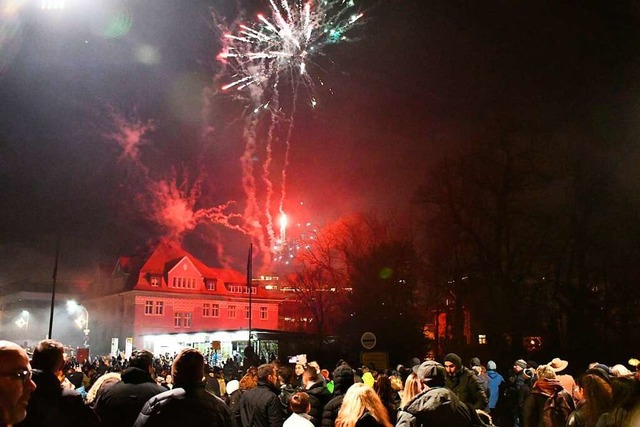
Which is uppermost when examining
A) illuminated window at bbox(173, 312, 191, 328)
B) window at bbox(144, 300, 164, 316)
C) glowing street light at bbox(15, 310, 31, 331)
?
glowing street light at bbox(15, 310, 31, 331)

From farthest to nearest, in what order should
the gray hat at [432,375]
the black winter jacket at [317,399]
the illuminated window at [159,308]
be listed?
the illuminated window at [159,308] → the black winter jacket at [317,399] → the gray hat at [432,375]

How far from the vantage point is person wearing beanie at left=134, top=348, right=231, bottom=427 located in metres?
4.55

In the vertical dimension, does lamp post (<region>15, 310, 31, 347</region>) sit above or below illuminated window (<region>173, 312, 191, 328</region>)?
above

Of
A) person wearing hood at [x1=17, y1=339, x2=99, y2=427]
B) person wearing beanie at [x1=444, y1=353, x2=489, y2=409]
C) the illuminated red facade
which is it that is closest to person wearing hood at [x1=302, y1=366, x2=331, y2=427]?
person wearing beanie at [x1=444, y1=353, x2=489, y2=409]

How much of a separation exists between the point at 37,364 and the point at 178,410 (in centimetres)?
136

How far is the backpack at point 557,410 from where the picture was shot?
795 centimetres

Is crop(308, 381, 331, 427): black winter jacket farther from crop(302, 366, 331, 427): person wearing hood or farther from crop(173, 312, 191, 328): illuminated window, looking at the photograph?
crop(173, 312, 191, 328): illuminated window

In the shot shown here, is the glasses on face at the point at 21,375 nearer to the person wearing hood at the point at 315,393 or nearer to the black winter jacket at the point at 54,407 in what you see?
the black winter jacket at the point at 54,407

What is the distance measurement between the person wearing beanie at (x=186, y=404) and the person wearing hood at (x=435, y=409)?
1.84 meters

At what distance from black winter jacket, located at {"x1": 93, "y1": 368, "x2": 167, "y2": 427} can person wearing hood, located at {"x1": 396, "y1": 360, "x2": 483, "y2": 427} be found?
8.76 ft

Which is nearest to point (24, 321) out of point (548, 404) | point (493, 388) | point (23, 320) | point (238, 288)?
point (23, 320)

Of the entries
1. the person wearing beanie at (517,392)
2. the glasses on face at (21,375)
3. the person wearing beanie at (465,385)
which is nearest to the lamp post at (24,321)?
the person wearing beanie at (517,392)

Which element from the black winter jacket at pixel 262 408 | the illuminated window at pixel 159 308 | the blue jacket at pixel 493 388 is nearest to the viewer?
the black winter jacket at pixel 262 408

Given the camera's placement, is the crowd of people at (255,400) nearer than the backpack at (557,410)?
Yes
